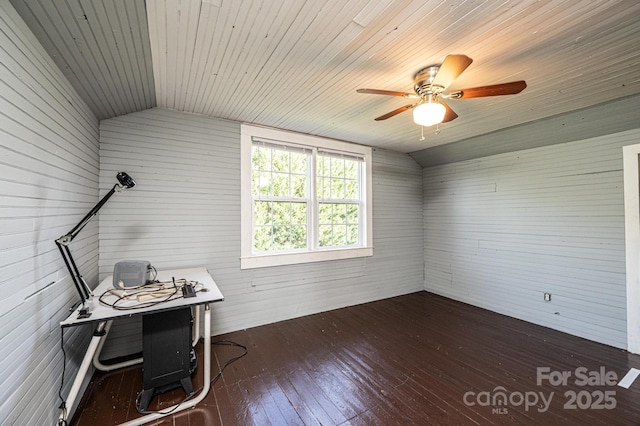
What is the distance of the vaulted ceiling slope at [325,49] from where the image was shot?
1367mm

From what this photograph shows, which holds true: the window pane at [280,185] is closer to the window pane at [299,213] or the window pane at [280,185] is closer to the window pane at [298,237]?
the window pane at [299,213]

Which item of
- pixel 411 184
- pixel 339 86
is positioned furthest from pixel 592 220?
pixel 339 86

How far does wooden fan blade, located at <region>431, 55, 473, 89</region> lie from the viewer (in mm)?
1460

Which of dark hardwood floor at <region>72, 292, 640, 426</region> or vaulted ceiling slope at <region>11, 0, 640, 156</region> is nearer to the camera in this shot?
vaulted ceiling slope at <region>11, 0, 640, 156</region>

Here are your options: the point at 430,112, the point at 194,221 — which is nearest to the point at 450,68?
the point at 430,112

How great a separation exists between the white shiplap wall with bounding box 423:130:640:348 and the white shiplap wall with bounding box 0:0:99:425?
4.82 metres

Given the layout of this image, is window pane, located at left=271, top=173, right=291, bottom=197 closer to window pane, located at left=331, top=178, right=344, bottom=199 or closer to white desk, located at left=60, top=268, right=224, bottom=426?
window pane, located at left=331, top=178, right=344, bottom=199

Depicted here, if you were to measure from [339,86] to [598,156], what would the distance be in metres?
3.12

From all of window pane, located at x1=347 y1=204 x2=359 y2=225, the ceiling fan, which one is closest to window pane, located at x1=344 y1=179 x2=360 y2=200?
window pane, located at x1=347 y1=204 x2=359 y2=225

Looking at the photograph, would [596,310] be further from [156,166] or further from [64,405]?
[156,166]

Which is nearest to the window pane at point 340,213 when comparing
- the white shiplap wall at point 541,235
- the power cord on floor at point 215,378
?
the white shiplap wall at point 541,235

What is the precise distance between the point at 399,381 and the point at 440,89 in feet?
7.90

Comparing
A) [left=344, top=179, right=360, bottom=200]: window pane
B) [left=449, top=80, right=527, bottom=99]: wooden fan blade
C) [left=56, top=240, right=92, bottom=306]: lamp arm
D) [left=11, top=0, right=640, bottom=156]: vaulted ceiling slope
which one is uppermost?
[left=11, top=0, right=640, bottom=156]: vaulted ceiling slope

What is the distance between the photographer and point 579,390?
2096 millimetres
